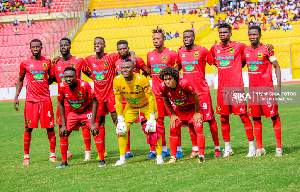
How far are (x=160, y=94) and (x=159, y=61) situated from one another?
3.37ft

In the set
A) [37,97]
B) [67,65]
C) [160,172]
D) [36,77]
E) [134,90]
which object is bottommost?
[160,172]

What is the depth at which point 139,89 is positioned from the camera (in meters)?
8.25

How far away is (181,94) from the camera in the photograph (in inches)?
316

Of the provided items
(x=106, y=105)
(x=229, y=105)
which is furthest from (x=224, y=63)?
(x=106, y=105)

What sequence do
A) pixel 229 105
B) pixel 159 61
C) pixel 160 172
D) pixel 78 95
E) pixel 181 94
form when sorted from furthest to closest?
1. pixel 159 61
2. pixel 229 105
3. pixel 78 95
4. pixel 181 94
5. pixel 160 172

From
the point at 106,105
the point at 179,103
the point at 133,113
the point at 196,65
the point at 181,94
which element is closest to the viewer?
the point at 181,94

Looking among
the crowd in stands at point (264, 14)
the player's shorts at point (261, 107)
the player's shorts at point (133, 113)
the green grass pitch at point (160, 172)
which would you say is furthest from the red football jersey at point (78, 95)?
the crowd in stands at point (264, 14)

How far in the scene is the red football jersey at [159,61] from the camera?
30.0 feet

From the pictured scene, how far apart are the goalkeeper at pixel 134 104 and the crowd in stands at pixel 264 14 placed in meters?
30.8

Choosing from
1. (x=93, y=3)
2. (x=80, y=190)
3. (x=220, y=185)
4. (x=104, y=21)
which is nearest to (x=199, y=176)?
(x=220, y=185)

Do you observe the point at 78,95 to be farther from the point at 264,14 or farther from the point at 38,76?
the point at 264,14

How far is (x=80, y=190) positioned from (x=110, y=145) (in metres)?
5.06

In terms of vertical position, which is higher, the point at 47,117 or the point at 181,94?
the point at 181,94

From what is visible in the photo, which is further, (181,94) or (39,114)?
(39,114)
